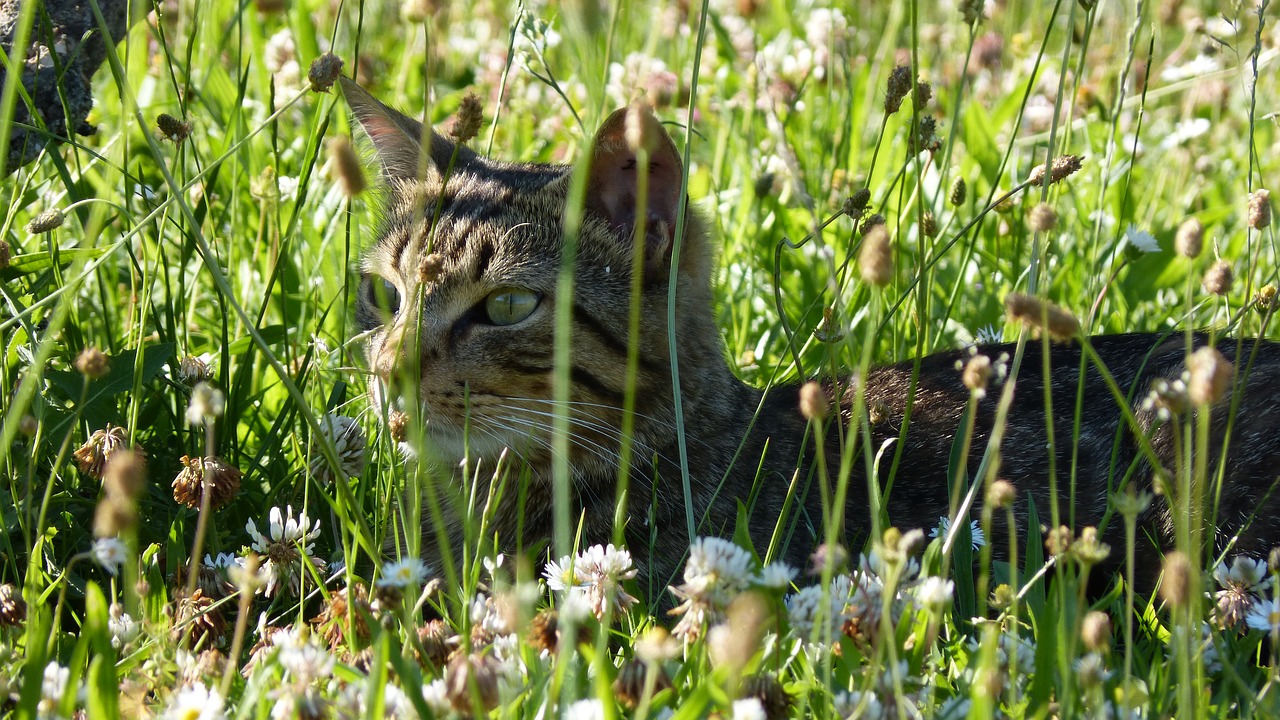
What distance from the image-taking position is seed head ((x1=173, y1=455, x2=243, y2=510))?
7.48 ft

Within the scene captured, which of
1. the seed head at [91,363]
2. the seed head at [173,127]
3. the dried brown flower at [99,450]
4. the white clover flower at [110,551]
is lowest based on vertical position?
the white clover flower at [110,551]

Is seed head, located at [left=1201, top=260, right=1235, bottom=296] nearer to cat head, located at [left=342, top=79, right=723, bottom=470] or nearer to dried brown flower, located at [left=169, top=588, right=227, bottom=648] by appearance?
cat head, located at [left=342, top=79, right=723, bottom=470]

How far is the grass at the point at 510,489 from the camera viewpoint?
1.69 m

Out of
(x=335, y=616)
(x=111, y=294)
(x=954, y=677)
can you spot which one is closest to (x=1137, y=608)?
(x=954, y=677)

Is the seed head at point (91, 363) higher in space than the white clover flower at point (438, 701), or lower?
higher

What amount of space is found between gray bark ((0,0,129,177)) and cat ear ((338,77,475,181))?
0.56 m

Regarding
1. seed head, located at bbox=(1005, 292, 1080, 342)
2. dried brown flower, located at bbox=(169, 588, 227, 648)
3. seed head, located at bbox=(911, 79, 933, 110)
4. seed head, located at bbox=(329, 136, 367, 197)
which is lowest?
dried brown flower, located at bbox=(169, 588, 227, 648)

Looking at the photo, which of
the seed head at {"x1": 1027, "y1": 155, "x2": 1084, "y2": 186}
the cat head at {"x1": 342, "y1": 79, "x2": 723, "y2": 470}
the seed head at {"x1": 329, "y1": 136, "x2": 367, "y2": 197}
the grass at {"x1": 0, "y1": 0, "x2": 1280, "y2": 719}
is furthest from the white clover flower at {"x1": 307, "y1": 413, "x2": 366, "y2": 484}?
the seed head at {"x1": 1027, "y1": 155, "x2": 1084, "y2": 186}

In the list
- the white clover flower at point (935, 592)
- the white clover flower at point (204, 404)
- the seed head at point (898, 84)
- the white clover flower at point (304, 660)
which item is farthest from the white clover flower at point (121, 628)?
the seed head at point (898, 84)

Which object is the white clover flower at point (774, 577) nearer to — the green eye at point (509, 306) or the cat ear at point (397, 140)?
the green eye at point (509, 306)

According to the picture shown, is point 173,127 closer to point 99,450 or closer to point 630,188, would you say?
point 99,450

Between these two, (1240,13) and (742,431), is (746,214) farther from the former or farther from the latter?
(1240,13)

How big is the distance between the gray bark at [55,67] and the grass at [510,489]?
0.11m

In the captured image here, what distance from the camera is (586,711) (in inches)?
63.0
